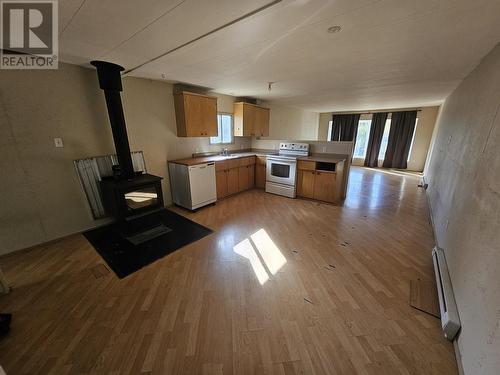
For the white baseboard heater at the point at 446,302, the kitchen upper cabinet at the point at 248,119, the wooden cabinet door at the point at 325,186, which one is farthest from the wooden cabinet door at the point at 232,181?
the white baseboard heater at the point at 446,302

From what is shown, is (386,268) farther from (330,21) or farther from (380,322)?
(330,21)

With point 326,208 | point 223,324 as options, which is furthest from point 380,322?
point 326,208

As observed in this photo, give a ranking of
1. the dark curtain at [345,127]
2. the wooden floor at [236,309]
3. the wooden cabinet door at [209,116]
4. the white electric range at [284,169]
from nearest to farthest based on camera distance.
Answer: the wooden floor at [236,309]
the wooden cabinet door at [209,116]
the white electric range at [284,169]
the dark curtain at [345,127]

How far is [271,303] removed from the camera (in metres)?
1.68

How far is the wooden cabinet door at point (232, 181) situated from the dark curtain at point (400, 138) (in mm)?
6521

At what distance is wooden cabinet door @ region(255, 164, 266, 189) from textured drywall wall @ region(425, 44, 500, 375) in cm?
334

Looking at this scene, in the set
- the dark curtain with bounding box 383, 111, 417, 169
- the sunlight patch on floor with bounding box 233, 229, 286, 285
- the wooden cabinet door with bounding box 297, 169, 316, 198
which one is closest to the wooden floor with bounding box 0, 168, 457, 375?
the sunlight patch on floor with bounding box 233, 229, 286, 285

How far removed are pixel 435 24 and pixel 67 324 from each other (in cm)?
383

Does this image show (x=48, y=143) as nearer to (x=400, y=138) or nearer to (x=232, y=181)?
(x=232, y=181)

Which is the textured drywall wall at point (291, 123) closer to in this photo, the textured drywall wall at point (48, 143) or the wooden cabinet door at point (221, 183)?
the wooden cabinet door at point (221, 183)

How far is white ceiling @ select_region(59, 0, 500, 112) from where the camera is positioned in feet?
4.36

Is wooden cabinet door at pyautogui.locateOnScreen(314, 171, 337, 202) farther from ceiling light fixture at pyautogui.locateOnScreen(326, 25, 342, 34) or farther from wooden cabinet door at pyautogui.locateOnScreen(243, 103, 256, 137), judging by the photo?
ceiling light fixture at pyautogui.locateOnScreen(326, 25, 342, 34)

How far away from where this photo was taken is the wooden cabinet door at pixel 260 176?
4839 mm

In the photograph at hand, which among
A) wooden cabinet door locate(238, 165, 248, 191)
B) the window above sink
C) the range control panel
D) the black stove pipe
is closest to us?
the black stove pipe
